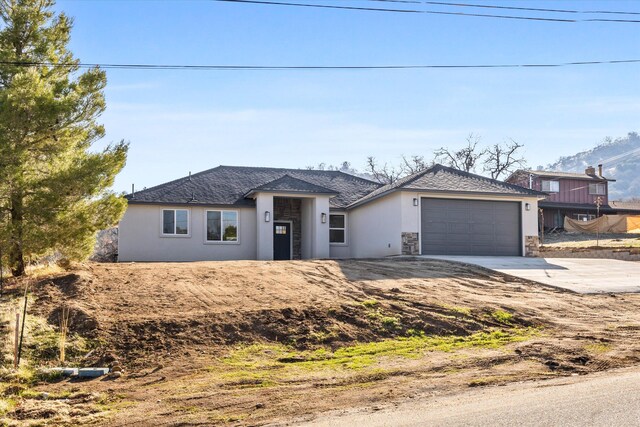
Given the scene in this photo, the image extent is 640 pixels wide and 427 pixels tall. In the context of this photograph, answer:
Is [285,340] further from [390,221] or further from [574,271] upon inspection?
[390,221]

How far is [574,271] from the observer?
65.0 ft

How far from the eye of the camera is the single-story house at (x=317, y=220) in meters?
23.4

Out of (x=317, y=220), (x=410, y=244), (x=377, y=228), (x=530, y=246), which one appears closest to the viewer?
(x=410, y=244)

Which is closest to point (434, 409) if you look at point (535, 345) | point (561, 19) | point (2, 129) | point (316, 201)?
point (535, 345)

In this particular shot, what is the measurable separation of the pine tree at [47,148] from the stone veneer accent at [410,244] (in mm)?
11390

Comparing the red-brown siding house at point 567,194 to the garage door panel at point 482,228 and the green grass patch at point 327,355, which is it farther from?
the green grass patch at point 327,355

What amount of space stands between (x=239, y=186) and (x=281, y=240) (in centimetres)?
296

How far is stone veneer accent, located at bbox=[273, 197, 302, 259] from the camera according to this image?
87.7 feet

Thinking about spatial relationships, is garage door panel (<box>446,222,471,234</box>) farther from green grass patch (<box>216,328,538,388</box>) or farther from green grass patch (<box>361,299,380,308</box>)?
green grass patch (<box>216,328,538,388</box>)

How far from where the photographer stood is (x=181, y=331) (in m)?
10.8

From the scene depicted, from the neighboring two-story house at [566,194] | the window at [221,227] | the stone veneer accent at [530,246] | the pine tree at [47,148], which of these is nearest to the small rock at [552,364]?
the pine tree at [47,148]

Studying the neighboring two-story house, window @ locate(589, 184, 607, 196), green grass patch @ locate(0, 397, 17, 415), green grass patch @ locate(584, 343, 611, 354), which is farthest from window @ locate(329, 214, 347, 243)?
window @ locate(589, 184, 607, 196)

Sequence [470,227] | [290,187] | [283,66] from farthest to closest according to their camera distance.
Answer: [290,187]
[470,227]
[283,66]

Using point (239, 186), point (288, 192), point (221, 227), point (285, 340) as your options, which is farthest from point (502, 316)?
point (239, 186)
